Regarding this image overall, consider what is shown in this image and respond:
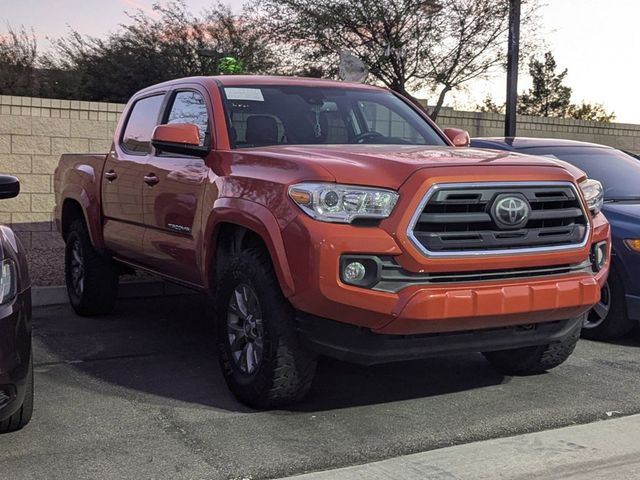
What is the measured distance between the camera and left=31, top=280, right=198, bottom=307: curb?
328 inches

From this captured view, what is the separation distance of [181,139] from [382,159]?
147cm

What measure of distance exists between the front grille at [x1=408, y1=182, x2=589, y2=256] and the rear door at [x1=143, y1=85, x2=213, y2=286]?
170 centimetres

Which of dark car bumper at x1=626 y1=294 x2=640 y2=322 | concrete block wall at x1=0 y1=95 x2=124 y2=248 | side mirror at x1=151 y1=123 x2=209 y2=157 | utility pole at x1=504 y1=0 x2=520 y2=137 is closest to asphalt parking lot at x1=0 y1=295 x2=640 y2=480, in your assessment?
dark car bumper at x1=626 y1=294 x2=640 y2=322

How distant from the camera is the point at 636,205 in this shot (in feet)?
23.3

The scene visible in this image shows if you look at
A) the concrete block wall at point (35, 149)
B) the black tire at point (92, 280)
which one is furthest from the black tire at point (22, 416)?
the concrete block wall at point (35, 149)

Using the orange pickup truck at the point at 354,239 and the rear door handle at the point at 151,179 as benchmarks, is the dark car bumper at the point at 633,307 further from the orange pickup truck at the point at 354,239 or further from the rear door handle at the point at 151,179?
the rear door handle at the point at 151,179

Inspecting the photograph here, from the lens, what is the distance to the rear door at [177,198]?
5.62m

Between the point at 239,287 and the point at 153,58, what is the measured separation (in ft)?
67.6

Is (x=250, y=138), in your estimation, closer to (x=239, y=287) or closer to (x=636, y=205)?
(x=239, y=287)

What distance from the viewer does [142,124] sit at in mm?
6988

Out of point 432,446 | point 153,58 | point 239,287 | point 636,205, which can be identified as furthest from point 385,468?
point 153,58

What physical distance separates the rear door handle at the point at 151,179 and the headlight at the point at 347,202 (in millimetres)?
2062

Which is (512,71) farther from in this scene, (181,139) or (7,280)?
(7,280)

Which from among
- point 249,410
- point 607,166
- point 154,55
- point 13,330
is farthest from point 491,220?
point 154,55
